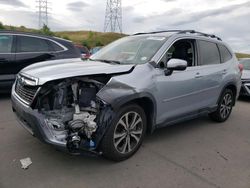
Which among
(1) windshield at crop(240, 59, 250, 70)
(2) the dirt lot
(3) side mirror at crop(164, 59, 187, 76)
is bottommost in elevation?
(2) the dirt lot

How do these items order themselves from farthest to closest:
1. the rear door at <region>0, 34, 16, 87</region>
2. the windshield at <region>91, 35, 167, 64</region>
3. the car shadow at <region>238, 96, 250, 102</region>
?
1. the car shadow at <region>238, 96, 250, 102</region>
2. the rear door at <region>0, 34, 16, 87</region>
3. the windshield at <region>91, 35, 167, 64</region>

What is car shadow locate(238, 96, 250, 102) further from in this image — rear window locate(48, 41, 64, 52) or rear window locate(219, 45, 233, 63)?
rear window locate(48, 41, 64, 52)

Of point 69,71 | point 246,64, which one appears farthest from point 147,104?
point 246,64

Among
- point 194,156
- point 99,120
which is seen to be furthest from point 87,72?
point 194,156

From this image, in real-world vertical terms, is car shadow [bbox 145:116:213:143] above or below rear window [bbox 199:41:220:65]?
below

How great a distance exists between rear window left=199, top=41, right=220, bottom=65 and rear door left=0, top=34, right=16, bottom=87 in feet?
14.8

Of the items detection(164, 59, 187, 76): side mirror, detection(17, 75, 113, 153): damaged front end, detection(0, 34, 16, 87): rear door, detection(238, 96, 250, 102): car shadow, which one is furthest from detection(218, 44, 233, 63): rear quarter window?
detection(0, 34, 16, 87): rear door

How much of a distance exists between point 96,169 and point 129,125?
0.73 metres

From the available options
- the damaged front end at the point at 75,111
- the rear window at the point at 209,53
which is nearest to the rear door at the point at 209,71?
the rear window at the point at 209,53

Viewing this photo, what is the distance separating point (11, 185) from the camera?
3.03 metres

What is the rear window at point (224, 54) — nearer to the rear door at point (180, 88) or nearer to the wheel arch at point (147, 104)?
the rear door at point (180, 88)

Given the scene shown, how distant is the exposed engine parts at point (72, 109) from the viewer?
128 inches

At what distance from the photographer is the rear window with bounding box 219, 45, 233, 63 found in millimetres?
5672

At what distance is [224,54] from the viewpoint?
5.74 m
